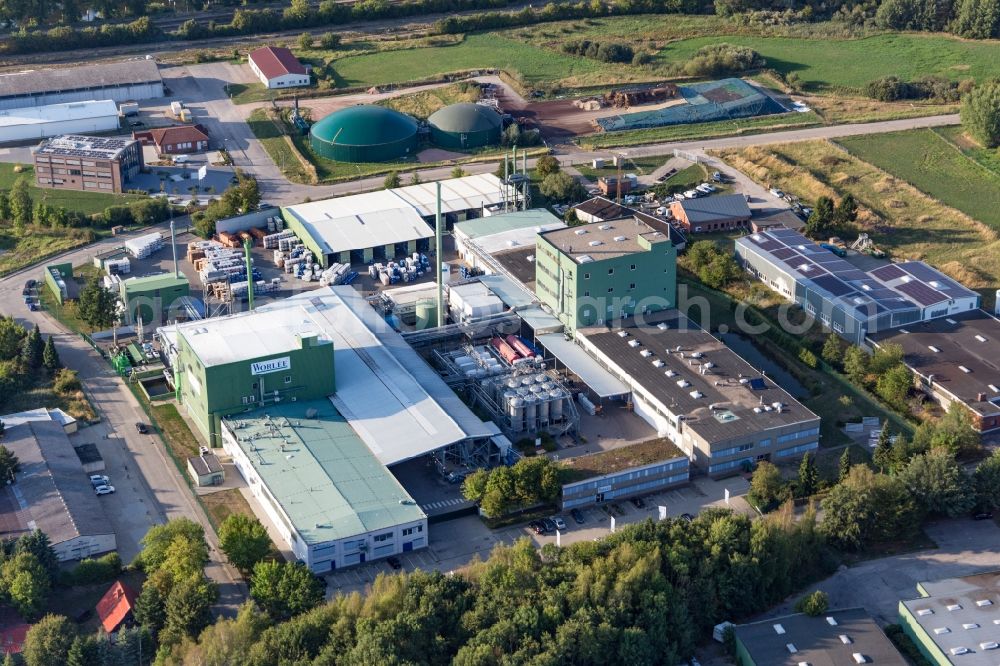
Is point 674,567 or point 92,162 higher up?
point 92,162

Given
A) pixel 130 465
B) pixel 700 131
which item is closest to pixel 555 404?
pixel 130 465

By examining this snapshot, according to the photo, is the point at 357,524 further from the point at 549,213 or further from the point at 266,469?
the point at 549,213

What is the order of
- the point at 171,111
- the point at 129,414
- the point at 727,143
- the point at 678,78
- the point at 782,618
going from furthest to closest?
the point at 678,78
the point at 171,111
the point at 727,143
the point at 129,414
the point at 782,618

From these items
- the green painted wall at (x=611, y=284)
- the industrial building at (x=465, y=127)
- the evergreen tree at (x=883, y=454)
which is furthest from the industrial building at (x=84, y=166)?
the evergreen tree at (x=883, y=454)

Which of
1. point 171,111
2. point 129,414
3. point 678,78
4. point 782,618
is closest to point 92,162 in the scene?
point 171,111

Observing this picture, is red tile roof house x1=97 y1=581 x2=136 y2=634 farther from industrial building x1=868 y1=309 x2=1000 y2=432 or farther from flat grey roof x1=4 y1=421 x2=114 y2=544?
industrial building x1=868 y1=309 x2=1000 y2=432

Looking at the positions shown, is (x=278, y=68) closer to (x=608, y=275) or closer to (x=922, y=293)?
(x=608, y=275)
